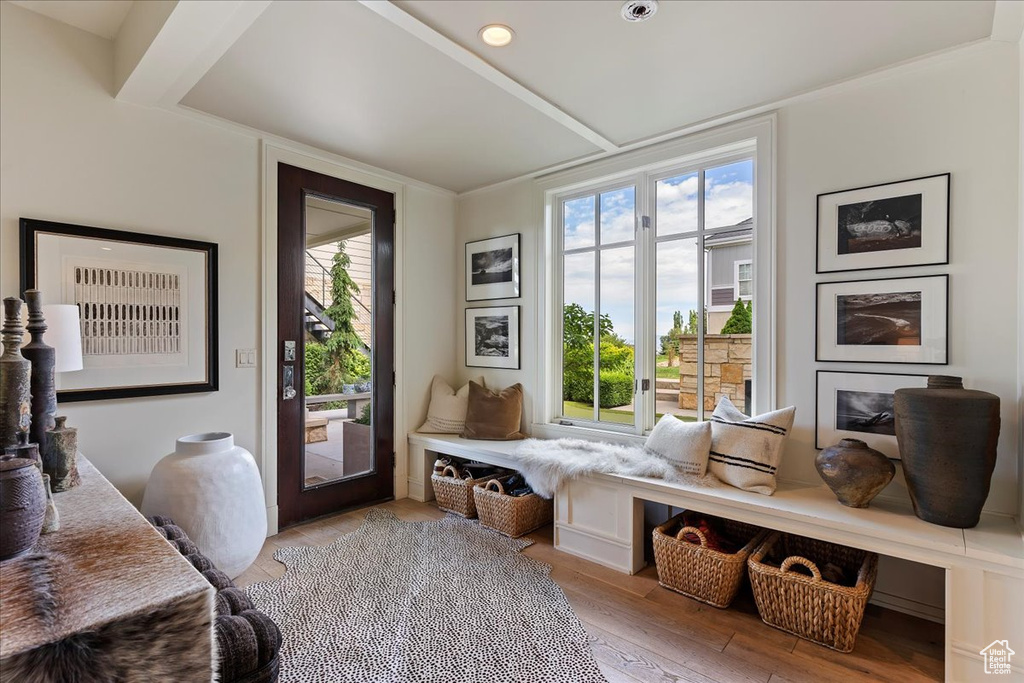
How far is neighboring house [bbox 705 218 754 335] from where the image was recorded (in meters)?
2.74

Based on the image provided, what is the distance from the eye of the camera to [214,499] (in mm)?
2234

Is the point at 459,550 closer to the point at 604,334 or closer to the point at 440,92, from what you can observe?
the point at 604,334

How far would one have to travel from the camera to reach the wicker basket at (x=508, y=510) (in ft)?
9.74

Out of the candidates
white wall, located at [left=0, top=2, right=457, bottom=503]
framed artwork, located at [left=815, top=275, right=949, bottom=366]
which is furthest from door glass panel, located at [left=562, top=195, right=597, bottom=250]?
white wall, located at [left=0, top=2, right=457, bottom=503]

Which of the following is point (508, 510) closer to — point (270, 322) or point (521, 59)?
point (270, 322)

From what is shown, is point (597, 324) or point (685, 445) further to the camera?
point (597, 324)

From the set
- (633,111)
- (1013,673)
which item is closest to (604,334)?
(633,111)

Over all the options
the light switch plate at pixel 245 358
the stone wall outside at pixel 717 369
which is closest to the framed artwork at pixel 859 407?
the stone wall outside at pixel 717 369

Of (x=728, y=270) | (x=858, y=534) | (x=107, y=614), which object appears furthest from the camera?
(x=728, y=270)

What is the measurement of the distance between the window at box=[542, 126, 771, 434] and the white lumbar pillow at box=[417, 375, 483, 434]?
0.68m

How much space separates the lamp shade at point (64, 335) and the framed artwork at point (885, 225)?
10.8 feet

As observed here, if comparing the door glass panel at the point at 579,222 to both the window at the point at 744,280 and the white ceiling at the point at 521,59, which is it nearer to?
the white ceiling at the point at 521,59

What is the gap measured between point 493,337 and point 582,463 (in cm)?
145

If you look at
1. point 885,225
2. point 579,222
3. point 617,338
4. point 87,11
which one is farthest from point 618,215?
point 87,11
